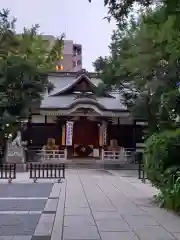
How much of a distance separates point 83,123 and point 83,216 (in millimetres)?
25728

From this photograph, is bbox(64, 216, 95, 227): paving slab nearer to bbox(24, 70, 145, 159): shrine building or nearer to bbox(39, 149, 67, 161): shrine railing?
bbox(39, 149, 67, 161): shrine railing

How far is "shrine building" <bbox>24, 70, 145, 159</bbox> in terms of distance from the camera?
32.1 meters

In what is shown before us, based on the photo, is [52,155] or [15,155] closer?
[15,155]

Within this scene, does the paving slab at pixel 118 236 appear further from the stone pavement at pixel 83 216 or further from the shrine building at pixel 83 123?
the shrine building at pixel 83 123

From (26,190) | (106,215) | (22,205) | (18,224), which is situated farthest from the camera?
(26,190)

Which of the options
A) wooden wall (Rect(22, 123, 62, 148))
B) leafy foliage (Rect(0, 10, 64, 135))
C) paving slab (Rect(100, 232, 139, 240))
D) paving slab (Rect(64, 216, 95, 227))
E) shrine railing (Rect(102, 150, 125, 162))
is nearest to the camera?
paving slab (Rect(100, 232, 139, 240))

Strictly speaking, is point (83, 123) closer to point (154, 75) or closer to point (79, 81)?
point (79, 81)

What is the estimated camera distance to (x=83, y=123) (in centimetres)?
3462

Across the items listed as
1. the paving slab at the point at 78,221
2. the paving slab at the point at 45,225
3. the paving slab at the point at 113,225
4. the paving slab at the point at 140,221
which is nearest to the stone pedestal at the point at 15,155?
the paving slab at the point at 45,225

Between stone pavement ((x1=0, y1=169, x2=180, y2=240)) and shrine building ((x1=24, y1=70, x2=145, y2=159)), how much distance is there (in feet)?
59.3

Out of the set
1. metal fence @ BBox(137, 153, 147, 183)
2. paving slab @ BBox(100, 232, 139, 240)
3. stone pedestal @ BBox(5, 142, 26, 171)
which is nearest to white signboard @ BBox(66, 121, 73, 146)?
stone pedestal @ BBox(5, 142, 26, 171)

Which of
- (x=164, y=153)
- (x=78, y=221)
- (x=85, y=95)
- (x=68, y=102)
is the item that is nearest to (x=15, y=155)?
(x=68, y=102)

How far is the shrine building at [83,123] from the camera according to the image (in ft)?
105

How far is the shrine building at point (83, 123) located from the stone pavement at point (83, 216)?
18.1 meters
